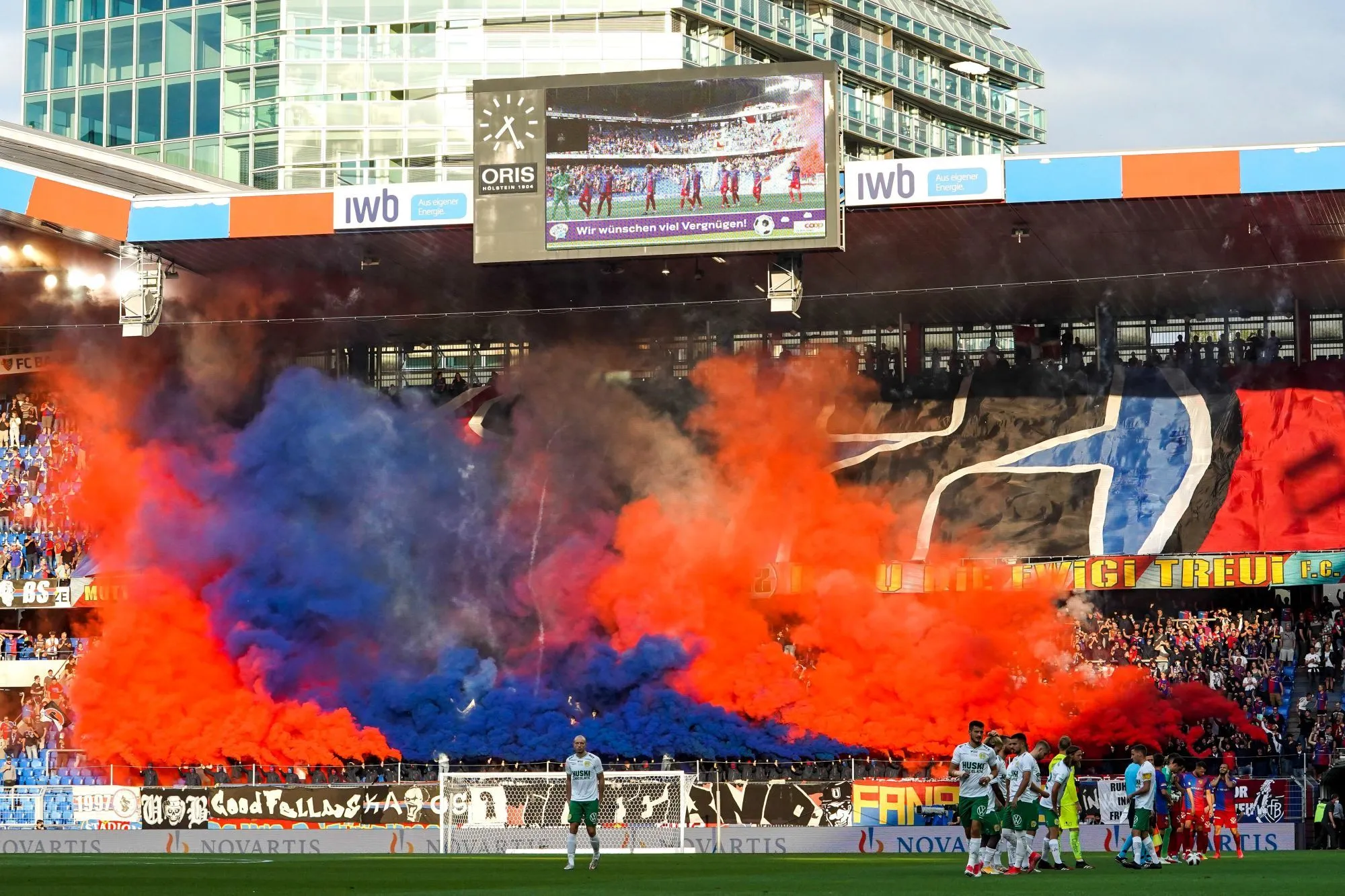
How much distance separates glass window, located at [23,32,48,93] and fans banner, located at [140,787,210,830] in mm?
33833

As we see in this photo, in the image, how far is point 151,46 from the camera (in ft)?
182

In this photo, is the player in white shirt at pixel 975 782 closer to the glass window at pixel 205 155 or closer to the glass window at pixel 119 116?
the glass window at pixel 205 155

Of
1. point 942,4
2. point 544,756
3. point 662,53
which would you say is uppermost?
point 942,4

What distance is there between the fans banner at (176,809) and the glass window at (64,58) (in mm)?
33581

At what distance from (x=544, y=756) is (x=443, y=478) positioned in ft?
21.2

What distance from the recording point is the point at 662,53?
56.2 m

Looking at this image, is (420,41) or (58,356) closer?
(58,356)

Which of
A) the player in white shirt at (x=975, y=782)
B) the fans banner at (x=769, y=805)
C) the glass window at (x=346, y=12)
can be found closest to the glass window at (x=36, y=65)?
the glass window at (x=346, y=12)

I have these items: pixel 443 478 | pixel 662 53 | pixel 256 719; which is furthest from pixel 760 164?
pixel 662 53

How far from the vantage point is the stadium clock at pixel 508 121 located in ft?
106

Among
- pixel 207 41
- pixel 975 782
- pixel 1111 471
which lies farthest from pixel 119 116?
pixel 975 782

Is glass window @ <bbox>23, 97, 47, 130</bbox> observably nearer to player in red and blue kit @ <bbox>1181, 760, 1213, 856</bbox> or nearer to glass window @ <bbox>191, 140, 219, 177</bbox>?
glass window @ <bbox>191, 140, 219, 177</bbox>

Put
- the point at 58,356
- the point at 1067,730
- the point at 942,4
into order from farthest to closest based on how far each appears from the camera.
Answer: the point at 942,4 < the point at 58,356 < the point at 1067,730

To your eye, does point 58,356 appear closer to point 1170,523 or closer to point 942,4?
point 1170,523
